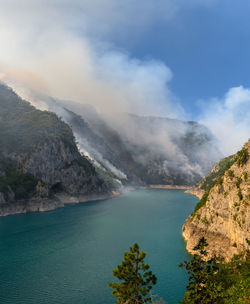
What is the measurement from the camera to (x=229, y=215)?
221 ft

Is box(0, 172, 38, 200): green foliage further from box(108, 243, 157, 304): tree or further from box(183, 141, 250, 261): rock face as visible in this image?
box(108, 243, 157, 304): tree

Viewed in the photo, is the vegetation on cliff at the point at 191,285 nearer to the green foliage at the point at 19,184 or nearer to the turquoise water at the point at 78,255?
the turquoise water at the point at 78,255

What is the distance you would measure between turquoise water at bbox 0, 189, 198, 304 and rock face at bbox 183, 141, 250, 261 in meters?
10.0

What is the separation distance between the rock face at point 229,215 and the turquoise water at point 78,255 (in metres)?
10.0

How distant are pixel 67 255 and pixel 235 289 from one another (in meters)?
58.5

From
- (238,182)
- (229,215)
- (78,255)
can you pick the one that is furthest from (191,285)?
(78,255)

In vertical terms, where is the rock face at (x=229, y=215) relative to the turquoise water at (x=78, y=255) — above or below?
above

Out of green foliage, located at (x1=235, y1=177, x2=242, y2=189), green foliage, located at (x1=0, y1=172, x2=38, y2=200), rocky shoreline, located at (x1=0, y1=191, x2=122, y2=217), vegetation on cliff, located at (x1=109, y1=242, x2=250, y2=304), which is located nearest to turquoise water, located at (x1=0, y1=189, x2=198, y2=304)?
rocky shoreline, located at (x1=0, y1=191, x2=122, y2=217)

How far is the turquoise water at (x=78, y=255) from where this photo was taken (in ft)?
174

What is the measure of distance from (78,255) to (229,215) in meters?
44.0

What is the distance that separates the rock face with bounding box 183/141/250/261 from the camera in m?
60.9

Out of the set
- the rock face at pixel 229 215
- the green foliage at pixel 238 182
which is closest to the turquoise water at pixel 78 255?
the rock face at pixel 229 215

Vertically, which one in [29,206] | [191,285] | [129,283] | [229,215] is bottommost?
[191,285]

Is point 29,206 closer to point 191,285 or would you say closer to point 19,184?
point 19,184
